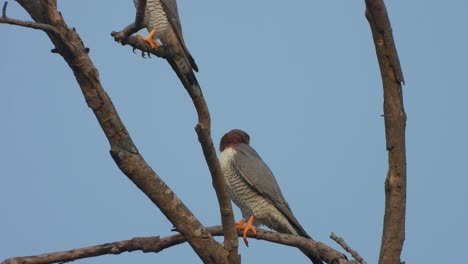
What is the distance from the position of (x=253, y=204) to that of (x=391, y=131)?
4504 millimetres

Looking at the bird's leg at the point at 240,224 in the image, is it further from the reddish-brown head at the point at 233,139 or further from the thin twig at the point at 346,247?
the thin twig at the point at 346,247

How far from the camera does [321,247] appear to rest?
4.67 metres

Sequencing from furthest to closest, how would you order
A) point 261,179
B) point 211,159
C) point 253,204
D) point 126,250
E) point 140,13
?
point 261,179 < point 253,204 < point 126,250 < point 140,13 < point 211,159

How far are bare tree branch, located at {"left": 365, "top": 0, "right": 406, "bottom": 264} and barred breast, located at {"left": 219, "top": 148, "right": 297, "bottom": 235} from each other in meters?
4.01

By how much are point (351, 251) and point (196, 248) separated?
38.2 inches

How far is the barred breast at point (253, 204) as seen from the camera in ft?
24.9

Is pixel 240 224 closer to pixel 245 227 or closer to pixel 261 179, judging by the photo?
pixel 245 227

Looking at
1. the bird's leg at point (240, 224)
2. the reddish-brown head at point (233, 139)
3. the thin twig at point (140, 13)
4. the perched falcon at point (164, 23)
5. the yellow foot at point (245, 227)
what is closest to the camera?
the thin twig at point (140, 13)

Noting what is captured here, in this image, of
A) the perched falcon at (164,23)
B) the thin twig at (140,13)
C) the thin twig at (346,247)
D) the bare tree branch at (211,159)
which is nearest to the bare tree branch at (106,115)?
the bare tree branch at (211,159)

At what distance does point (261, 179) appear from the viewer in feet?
25.8

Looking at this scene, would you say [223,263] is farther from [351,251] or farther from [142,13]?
[142,13]

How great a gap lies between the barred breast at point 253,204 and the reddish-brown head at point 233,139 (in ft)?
2.23

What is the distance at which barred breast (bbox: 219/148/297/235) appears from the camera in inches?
299

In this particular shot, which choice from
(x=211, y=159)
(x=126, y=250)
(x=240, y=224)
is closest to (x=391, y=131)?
(x=211, y=159)
